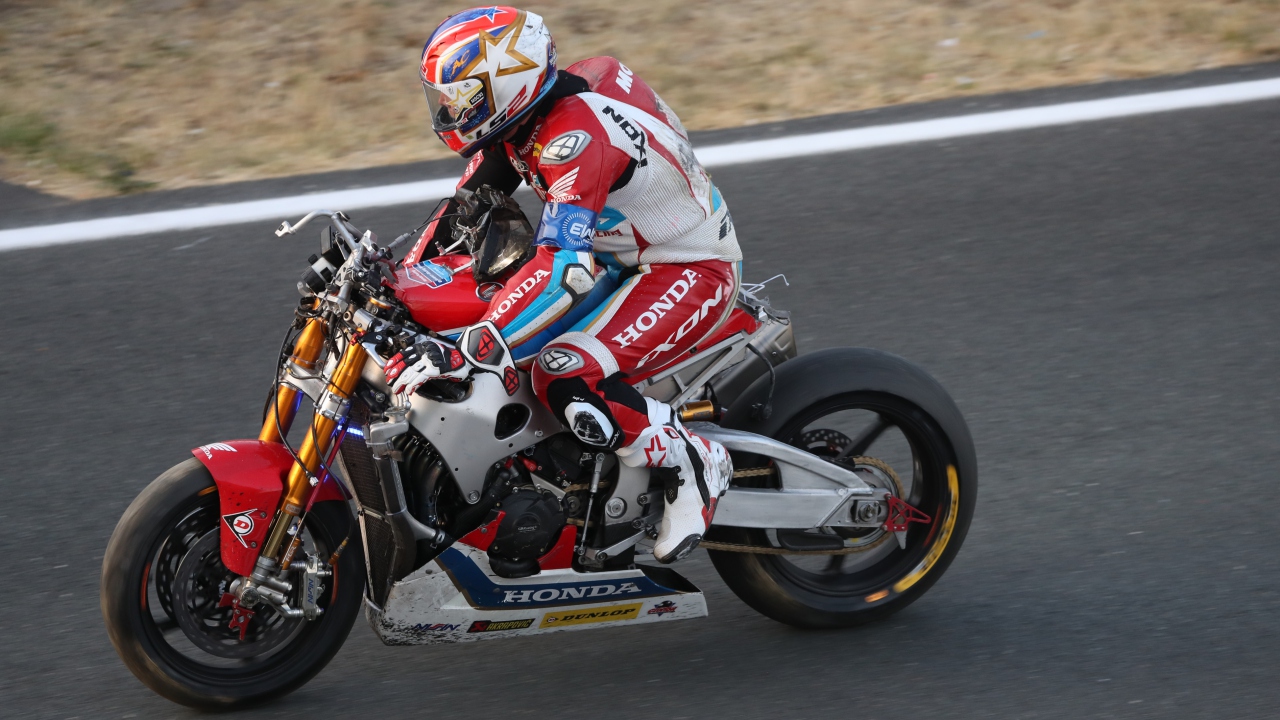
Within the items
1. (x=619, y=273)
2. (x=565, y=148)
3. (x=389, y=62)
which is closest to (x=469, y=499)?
(x=619, y=273)

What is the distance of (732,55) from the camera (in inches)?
370

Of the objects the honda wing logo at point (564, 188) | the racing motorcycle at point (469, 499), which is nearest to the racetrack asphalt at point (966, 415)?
the racing motorcycle at point (469, 499)

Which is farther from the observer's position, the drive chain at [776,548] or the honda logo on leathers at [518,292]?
the drive chain at [776,548]

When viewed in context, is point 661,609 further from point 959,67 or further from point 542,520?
point 959,67

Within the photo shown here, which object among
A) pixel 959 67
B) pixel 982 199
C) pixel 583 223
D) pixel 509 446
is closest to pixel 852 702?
pixel 509 446

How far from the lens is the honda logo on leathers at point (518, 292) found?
12.0 feet

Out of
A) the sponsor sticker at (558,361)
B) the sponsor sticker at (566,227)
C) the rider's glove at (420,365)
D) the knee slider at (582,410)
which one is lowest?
the knee slider at (582,410)

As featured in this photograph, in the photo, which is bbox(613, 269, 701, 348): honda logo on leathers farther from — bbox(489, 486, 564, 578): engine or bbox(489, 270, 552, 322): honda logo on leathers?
bbox(489, 486, 564, 578): engine

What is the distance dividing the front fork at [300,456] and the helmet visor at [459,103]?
65 cm

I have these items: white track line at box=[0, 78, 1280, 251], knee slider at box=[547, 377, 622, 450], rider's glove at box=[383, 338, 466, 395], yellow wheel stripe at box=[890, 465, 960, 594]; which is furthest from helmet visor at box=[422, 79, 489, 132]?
white track line at box=[0, 78, 1280, 251]

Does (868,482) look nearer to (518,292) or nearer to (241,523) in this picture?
(518,292)

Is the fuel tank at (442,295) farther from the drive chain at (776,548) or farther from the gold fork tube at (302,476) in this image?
the drive chain at (776,548)

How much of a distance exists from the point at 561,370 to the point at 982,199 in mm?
4035

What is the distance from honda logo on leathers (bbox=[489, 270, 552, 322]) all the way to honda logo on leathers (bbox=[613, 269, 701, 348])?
338 millimetres
